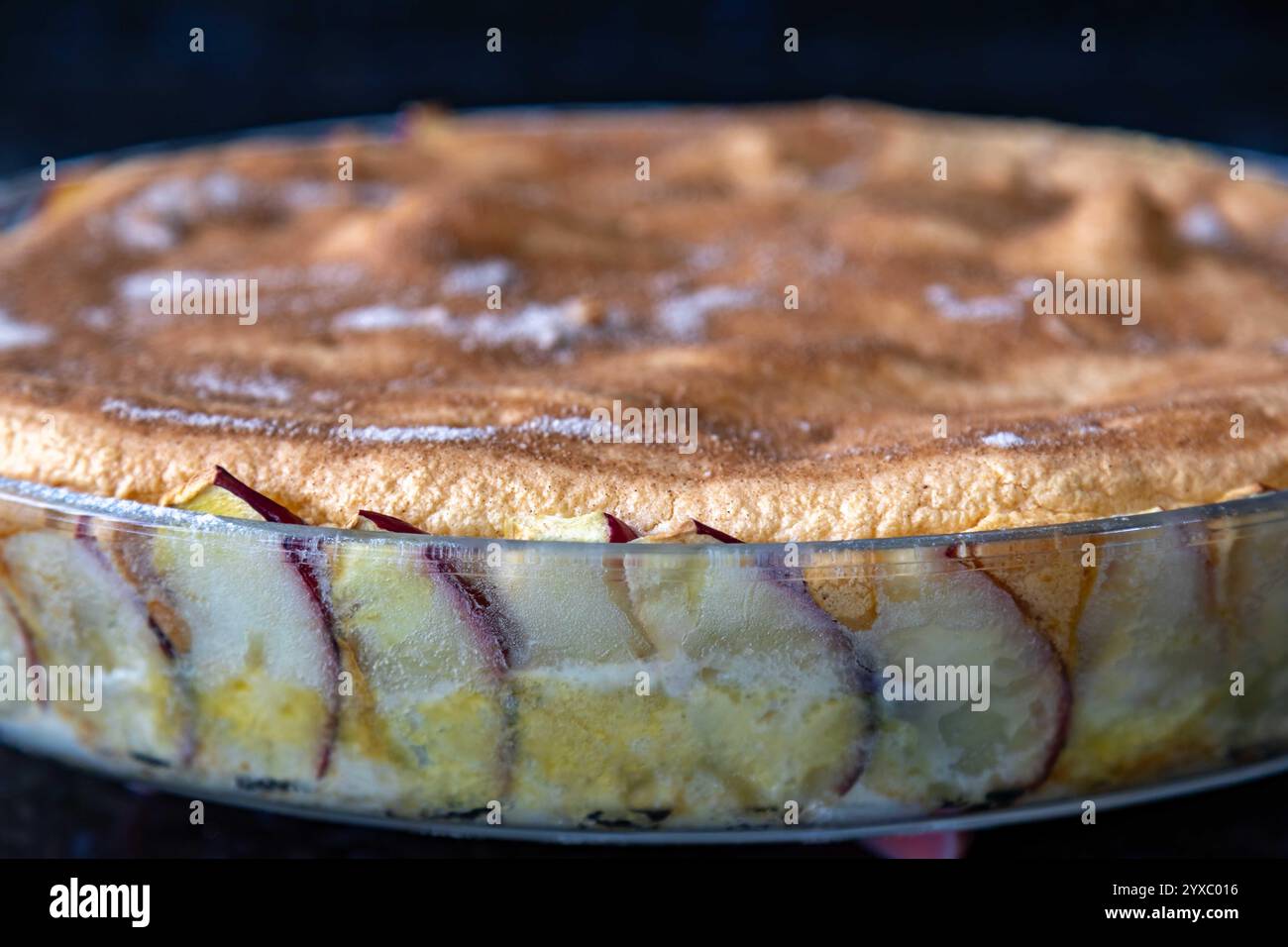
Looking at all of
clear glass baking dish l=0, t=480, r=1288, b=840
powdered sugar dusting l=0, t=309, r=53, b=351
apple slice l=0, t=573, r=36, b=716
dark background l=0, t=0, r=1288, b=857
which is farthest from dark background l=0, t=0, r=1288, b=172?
clear glass baking dish l=0, t=480, r=1288, b=840

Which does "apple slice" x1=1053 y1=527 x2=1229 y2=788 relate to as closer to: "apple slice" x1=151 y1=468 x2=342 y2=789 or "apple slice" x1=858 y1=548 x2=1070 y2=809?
"apple slice" x1=858 y1=548 x2=1070 y2=809

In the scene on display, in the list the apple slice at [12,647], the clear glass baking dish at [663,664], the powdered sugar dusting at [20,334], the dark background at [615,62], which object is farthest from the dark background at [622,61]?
the clear glass baking dish at [663,664]

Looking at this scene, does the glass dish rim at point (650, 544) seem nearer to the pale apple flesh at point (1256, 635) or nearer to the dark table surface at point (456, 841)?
the pale apple flesh at point (1256, 635)

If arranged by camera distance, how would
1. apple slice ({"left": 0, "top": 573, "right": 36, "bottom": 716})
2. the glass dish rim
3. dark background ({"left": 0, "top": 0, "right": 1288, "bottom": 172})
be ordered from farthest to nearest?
dark background ({"left": 0, "top": 0, "right": 1288, "bottom": 172}) → apple slice ({"left": 0, "top": 573, "right": 36, "bottom": 716}) → the glass dish rim

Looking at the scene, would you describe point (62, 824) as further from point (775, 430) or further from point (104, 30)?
point (104, 30)

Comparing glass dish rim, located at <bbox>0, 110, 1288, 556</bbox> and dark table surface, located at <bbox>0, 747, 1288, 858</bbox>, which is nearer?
glass dish rim, located at <bbox>0, 110, 1288, 556</bbox>
